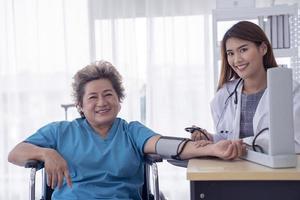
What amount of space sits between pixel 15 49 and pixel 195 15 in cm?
167

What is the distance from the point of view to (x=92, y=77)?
1.72 meters

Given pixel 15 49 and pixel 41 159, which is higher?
pixel 15 49

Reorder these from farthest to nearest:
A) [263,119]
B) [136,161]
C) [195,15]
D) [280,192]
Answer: [195,15], [136,161], [263,119], [280,192]

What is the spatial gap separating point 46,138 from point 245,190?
960 millimetres

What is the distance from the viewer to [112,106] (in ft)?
5.53

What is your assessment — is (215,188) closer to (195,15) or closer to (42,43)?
(195,15)

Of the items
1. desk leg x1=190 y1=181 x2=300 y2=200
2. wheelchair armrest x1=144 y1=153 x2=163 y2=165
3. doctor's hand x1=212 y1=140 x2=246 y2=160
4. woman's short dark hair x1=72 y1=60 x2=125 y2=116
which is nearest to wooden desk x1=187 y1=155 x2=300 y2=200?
desk leg x1=190 y1=181 x2=300 y2=200

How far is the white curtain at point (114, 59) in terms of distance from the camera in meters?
3.28

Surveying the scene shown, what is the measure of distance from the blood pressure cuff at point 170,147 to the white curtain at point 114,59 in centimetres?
178

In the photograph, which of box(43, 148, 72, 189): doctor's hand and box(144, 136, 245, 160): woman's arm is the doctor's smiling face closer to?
box(144, 136, 245, 160): woman's arm

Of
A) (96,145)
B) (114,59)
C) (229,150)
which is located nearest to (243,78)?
(229,150)

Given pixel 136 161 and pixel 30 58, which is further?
pixel 30 58

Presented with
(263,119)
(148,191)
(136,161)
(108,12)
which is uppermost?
(108,12)

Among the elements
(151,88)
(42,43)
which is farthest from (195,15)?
(42,43)
